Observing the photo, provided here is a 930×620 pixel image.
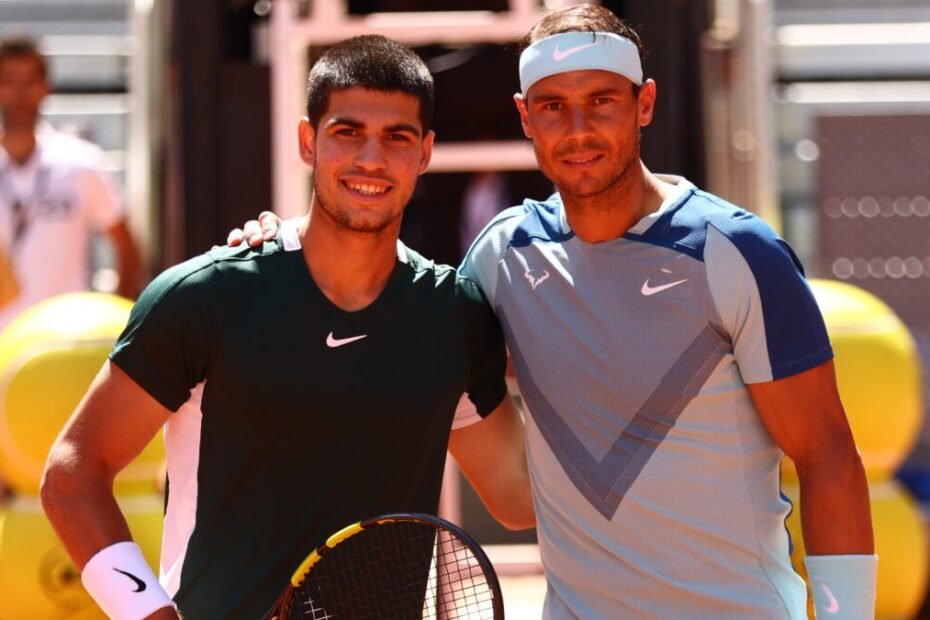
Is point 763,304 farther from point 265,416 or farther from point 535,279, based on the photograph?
point 265,416

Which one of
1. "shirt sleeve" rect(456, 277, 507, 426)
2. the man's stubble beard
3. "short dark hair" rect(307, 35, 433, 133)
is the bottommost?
"shirt sleeve" rect(456, 277, 507, 426)

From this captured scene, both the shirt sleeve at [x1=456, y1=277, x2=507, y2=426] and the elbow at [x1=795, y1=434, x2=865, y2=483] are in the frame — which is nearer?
the elbow at [x1=795, y1=434, x2=865, y2=483]

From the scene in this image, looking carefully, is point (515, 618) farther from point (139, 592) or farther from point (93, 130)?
point (93, 130)

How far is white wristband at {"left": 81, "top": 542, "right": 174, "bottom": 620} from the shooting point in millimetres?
2662

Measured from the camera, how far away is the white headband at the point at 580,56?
119 inches

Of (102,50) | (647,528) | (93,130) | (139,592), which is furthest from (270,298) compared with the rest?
(102,50)

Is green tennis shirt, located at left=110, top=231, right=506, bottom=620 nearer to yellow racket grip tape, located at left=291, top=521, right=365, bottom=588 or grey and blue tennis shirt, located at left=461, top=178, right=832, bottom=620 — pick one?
yellow racket grip tape, located at left=291, top=521, right=365, bottom=588

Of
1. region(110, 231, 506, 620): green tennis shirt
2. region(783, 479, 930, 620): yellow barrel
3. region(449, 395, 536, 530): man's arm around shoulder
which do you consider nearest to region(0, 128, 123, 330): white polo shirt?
region(783, 479, 930, 620): yellow barrel

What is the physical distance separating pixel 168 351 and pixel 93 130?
5.72 metres

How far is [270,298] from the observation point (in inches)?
114

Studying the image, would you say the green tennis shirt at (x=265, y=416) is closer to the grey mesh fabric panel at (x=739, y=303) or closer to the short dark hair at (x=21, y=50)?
the grey mesh fabric panel at (x=739, y=303)

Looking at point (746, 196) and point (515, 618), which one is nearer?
point (515, 618)

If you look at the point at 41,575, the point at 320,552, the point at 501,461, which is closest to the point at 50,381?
the point at 41,575

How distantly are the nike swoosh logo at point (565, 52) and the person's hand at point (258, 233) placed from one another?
660 mm
